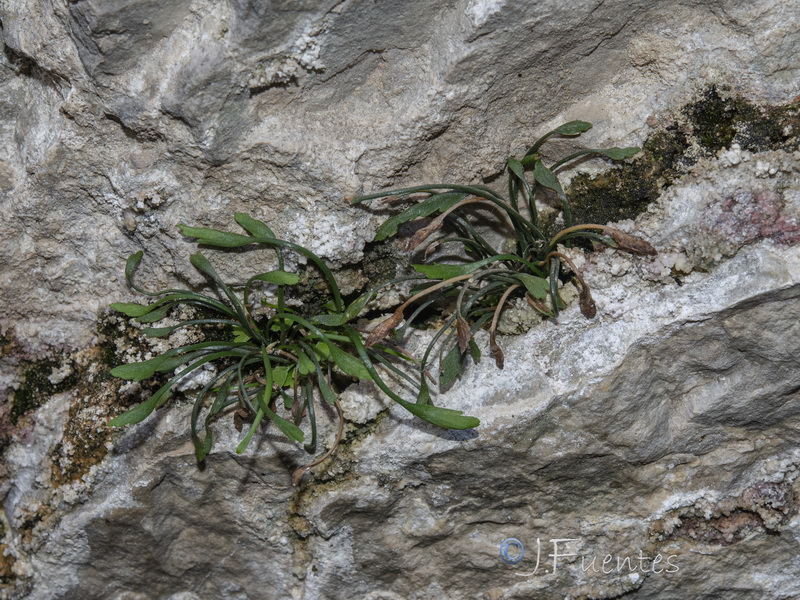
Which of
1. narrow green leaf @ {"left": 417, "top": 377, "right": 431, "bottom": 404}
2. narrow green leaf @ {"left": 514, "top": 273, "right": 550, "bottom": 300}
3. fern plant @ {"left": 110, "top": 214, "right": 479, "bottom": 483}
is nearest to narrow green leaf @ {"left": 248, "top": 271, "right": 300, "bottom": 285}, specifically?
fern plant @ {"left": 110, "top": 214, "right": 479, "bottom": 483}

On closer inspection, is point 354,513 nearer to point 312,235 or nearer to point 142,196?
point 312,235

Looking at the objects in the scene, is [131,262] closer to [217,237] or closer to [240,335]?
[217,237]

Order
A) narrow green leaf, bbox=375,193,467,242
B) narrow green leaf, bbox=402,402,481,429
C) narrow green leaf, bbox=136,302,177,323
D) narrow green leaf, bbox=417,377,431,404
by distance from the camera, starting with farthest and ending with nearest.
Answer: narrow green leaf, bbox=136,302,177,323 < narrow green leaf, bbox=375,193,467,242 < narrow green leaf, bbox=417,377,431,404 < narrow green leaf, bbox=402,402,481,429

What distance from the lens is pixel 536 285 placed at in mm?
2402

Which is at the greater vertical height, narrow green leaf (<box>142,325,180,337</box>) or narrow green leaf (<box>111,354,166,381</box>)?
narrow green leaf (<box>142,325,180,337</box>)

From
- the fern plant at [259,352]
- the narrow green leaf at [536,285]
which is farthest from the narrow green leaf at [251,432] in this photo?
the narrow green leaf at [536,285]

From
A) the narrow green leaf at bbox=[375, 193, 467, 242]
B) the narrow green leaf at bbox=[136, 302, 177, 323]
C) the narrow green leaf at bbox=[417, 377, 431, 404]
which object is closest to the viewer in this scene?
the narrow green leaf at bbox=[417, 377, 431, 404]

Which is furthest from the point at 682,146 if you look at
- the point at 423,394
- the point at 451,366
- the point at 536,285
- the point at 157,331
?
the point at 157,331

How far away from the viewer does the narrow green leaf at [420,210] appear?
8.27 ft

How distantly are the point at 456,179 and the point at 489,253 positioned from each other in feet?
1.02

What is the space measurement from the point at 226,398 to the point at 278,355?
251 mm

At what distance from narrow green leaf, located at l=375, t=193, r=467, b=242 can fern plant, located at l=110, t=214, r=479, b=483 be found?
0.23m

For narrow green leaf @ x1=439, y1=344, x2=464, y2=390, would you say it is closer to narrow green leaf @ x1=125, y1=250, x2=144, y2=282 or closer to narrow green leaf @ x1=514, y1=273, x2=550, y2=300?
narrow green leaf @ x1=514, y1=273, x2=550, y2=300

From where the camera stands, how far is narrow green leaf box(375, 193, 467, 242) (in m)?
2.52
